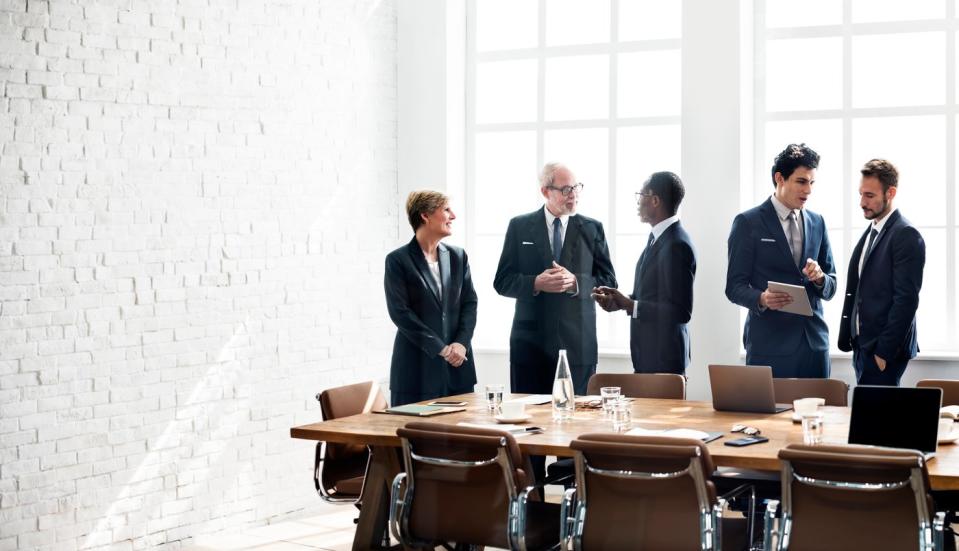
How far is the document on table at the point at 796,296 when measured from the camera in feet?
17.8

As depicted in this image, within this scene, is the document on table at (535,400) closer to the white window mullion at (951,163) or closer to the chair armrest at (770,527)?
the chair armrest at (770,527)

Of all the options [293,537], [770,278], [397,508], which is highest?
[770,278]

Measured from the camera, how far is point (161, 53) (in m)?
6.23

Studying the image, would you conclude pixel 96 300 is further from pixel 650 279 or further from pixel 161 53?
pixel 650 279

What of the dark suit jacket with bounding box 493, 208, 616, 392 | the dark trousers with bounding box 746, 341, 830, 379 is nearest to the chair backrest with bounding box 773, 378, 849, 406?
the dark trousers with bounding box 746, 341, 830, 379

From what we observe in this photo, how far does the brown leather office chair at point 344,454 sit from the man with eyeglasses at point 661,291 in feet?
4.90

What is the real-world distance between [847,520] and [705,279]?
3811 mm

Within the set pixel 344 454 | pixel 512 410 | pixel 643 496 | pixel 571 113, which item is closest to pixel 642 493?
pixel 643 496

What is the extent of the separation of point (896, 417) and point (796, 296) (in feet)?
6.13

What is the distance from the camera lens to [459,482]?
4.05 metres

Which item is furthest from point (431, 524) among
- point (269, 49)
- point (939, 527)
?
point (269, 49)

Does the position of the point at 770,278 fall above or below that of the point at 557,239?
below

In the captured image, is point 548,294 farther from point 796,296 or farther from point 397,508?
point 397,508

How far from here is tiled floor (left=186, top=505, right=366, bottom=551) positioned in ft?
20.7
